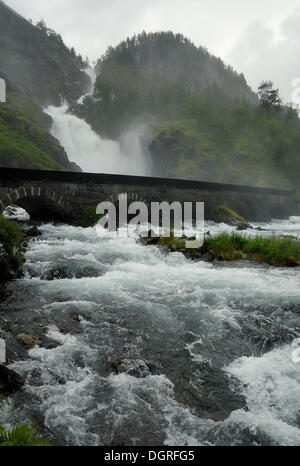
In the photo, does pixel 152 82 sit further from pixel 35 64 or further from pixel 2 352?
pixel 2 352

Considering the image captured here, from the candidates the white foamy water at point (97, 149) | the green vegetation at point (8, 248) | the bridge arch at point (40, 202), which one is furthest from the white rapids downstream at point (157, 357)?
the white foamy water at point (97, 149)

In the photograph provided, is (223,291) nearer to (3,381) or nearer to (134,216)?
(3,381)

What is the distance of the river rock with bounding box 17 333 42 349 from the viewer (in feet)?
19.8

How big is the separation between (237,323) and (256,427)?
3.05 metres

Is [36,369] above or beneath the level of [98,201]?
beneath

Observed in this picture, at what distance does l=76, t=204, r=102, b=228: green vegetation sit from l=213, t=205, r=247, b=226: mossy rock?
445 inches

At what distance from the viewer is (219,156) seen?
6944 cm

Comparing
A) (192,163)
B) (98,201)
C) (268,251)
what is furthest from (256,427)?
(192,163)

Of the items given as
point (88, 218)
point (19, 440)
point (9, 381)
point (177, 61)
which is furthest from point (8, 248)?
point (177, 61)

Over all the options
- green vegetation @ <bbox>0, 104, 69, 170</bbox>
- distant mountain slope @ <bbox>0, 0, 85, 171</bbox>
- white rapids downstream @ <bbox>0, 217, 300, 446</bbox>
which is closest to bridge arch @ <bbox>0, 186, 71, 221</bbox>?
white rapids downstream @ <bbox>0, 217, 300, 446</bbox>

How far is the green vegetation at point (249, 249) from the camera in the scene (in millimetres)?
13227

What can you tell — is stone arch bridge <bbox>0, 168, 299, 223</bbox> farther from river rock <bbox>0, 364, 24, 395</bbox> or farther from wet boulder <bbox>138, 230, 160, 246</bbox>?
river rock <bbox>0, 364, 24, 395</bbox>

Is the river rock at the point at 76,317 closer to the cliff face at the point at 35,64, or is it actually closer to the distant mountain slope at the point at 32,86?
the distant mountain slope at the point at 32,86

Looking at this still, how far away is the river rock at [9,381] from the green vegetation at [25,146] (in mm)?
40757
